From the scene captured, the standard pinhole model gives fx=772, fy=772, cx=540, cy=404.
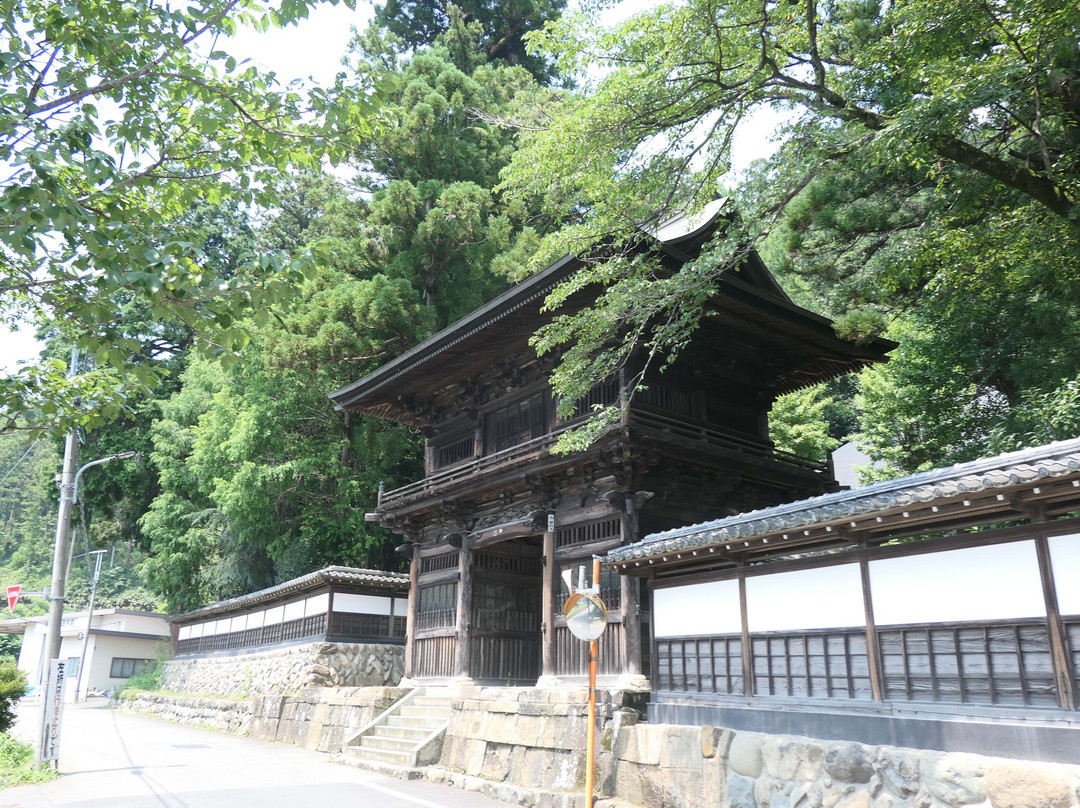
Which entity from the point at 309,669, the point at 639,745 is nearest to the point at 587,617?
the point at 639,745

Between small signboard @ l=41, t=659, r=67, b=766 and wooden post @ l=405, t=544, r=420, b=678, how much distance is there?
6.88 meters

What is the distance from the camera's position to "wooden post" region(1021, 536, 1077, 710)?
6.83 meters

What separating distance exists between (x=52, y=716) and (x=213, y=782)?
319cm

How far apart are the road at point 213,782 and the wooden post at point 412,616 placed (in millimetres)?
2687

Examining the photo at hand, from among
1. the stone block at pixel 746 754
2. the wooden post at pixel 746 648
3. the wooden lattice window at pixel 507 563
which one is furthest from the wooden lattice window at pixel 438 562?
the stone block at pixel 746 754

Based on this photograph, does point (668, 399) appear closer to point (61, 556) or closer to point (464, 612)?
point (464, 612)

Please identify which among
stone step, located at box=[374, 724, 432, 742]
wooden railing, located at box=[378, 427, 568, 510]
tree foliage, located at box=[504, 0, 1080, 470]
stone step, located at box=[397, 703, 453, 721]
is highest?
tree foliage, located at box=[504, 0, 1080, 470]

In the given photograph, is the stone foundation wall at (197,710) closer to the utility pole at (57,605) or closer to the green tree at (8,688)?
the green tree at (8,688)

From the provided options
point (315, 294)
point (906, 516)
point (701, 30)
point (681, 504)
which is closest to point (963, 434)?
point (681, 504)

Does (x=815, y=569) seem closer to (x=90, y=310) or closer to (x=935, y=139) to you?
(x=935, y=139)

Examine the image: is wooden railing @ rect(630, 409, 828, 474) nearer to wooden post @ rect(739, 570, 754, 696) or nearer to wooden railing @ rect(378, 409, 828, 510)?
wooden railing @ rect(378, 409, 828, 510)

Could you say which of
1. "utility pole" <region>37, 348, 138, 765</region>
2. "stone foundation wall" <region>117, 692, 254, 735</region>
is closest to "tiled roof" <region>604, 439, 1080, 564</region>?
"utility pole" <region>37, 348, 138, 765</region>

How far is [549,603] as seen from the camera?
14.3m

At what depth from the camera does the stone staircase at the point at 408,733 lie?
14.1 metres
